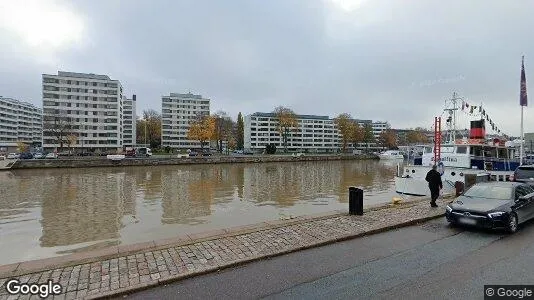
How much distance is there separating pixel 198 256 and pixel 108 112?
96.2 m

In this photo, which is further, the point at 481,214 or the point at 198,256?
the point at 481,214

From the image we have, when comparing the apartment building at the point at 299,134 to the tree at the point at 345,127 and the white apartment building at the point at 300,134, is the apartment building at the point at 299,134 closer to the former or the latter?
the white apartment building at the point at 300,134

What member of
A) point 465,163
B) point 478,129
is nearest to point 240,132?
point 478,129

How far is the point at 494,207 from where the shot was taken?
894cm

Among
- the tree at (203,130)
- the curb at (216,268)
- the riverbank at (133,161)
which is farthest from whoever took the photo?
the tree at (203,130)

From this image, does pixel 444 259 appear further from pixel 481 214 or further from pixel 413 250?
pixel 481 214

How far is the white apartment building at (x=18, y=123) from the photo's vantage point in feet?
407

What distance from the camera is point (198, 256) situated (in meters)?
6.54

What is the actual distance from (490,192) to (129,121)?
123990mm

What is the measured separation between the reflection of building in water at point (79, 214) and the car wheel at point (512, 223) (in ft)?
39.8

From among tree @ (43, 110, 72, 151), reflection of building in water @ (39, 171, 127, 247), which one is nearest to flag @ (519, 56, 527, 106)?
reflection of building in water @ (39, 171, 127, 247)

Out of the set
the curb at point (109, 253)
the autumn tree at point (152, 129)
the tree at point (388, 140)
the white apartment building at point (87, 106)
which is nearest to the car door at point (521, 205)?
the curb at point (109, 253)

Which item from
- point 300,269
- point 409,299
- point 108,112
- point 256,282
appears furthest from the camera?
point 108,112

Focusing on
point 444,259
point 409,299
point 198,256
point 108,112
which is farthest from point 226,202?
Answer: point 108,112
